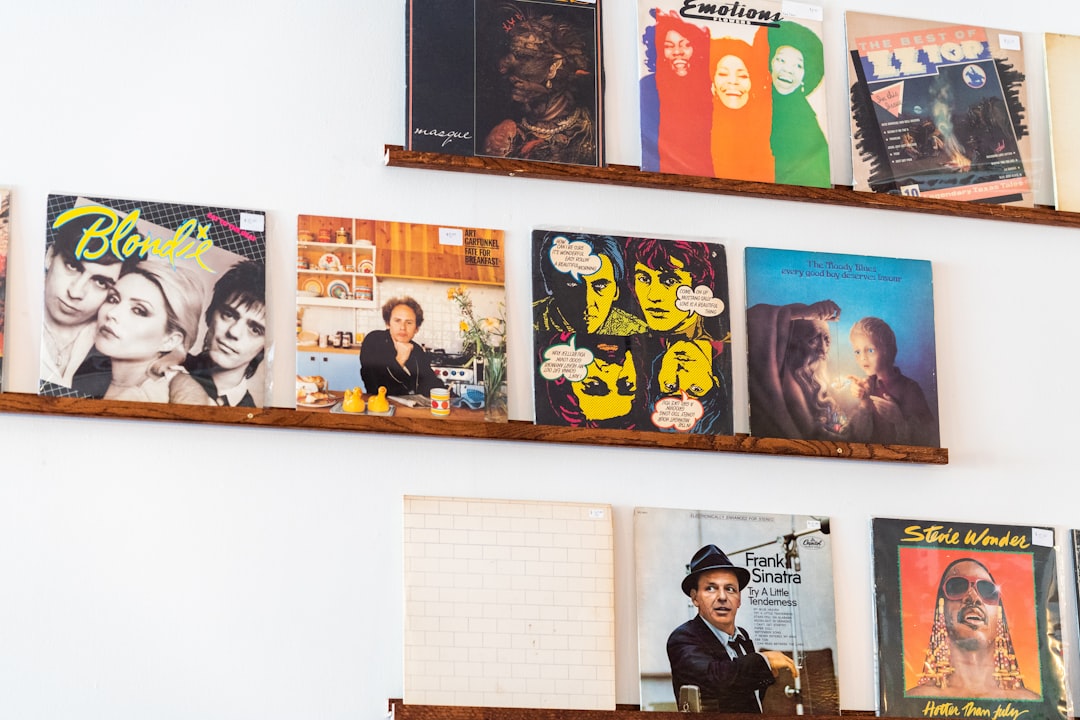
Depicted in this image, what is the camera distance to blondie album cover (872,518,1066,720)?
2525 millimetres

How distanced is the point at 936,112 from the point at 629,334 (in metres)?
0.86

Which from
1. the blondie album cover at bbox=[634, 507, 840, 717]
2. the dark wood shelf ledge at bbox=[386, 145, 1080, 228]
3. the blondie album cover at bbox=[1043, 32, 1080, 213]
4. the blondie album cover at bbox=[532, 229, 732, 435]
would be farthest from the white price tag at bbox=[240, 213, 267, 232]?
the blondie album cover at bbox=[1043, 32, 1080, 213]

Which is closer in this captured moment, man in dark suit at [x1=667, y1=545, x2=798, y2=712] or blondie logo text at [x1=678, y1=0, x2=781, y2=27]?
man in dark suit at [x1=667, y1=545, x2=798, y2=712]

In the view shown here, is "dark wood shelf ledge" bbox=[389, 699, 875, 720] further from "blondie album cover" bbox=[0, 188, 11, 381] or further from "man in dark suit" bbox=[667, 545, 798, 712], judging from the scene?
"blondie album cover" bbox=[0, 188, 11, 381]

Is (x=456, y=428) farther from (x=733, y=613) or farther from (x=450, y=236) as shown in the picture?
(x=733, y=613)

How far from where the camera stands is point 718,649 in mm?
2455

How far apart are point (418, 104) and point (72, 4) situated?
66 cm

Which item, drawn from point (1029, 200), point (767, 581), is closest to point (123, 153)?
point (767, 581)

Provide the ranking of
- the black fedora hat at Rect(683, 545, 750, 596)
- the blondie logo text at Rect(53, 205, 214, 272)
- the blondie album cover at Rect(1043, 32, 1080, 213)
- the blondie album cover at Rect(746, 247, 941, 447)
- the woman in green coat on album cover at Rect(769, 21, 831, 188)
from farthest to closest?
1. the blondie album cover at Rect(1043, 32, 1080, 213)
2. the woman in green coat on album cover at Rect(769, 21, 831, 188)
3. the blondie album cover at Rect(746, 247, 941, 447)
4. the black fedora hat at Rect(683, 545, 750, 596)
5. the blondie logo text at Rect(53, 205, 214, 272)

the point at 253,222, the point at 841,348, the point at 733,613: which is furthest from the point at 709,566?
the point at 253,222

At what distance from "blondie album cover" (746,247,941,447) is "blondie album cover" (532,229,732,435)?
9 centimetres

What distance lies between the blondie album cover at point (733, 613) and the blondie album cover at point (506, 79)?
0.75 m

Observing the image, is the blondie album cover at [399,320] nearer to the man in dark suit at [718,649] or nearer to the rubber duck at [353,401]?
the rubber duck at [353,401]

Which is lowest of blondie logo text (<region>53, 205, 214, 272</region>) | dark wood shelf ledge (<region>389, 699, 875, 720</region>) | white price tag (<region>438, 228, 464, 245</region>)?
dark wood shelf ledge (<region>389, 699, 875, 720</region>)
